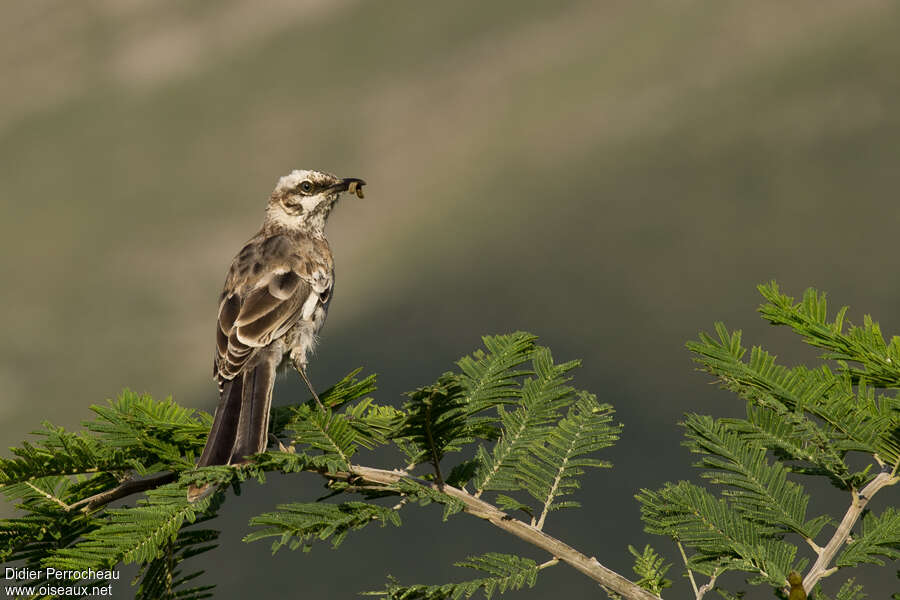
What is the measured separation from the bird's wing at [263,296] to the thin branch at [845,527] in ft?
9.99

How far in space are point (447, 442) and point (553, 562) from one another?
0.49m

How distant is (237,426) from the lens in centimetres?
322

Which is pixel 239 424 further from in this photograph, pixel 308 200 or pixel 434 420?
pixel 308 200

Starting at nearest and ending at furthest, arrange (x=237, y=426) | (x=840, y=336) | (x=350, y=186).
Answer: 1. (x=840, y=336)
2. (x=237, y=426)
3. (x=350, y=186)

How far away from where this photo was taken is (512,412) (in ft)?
8.98

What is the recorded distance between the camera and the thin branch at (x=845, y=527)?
2107 mm

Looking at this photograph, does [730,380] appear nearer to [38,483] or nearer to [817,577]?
[817,577]

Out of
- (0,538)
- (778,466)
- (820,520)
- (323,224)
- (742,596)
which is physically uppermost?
(323,224)

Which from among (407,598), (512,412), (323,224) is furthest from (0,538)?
(323,224)

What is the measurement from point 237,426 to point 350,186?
3622 mm

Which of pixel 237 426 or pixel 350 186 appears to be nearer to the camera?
pixel 237 426

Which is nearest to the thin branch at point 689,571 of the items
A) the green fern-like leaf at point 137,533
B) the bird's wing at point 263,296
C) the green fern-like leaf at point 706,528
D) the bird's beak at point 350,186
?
the green fern-like leaf at point 706,528

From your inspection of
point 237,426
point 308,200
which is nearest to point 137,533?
point 237,426

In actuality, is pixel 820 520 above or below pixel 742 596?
above
